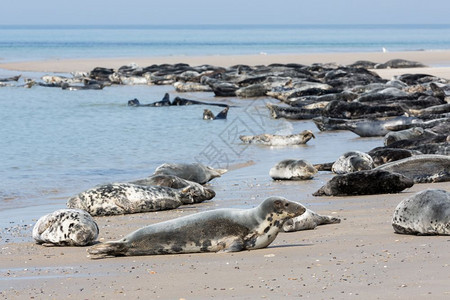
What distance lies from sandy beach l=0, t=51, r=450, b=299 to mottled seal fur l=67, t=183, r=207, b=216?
0.92 metres

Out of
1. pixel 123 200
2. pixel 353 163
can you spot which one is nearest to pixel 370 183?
pixel 353 163

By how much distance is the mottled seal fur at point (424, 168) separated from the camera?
7.75 metres

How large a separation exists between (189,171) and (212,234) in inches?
154

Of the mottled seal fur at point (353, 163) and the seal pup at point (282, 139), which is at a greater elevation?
the mottled seal fur at point (353, 163)

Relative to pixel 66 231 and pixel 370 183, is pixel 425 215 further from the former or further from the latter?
pixel 66 231

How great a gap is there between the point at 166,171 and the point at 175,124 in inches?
288

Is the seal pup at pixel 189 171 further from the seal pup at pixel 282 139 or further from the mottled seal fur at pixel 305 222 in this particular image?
the seal pup at pixel 282 139

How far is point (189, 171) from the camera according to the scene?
8.93 m

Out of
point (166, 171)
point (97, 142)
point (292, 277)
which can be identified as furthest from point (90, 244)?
point (97, 142)

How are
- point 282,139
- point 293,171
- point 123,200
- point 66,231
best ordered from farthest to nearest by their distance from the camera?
point 282,139
point 293,171
point 123,200
point 66,231

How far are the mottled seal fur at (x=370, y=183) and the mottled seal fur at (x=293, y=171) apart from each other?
4.75 ft

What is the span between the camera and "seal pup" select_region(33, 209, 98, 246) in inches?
215

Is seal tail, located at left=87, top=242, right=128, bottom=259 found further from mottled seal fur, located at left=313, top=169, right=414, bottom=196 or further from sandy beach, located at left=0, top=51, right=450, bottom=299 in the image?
mottled seal fur, located at left=313, top=169, right=414, bottom=196

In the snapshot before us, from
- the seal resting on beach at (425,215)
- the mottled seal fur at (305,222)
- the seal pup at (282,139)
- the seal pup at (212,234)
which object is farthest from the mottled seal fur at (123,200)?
the seal pup at (282,139)
